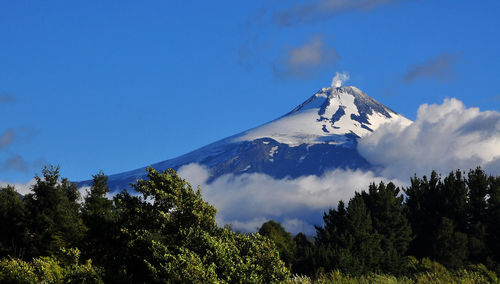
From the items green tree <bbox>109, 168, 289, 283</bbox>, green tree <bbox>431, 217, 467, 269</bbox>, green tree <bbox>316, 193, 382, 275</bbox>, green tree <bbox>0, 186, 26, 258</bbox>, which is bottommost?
green tree <bbox>431, 217, 467, 269</bbox>

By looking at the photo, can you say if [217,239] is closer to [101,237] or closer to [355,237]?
[101,237]

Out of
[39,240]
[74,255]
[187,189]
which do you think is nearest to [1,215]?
[39,240]

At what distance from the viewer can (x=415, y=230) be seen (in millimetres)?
82875

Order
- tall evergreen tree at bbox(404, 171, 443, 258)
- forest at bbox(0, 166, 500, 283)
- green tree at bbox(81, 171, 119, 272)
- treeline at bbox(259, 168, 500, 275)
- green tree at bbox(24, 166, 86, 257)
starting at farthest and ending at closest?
1. tall evergreen tree at bbox(404, 171, 443, 258)
2. treeline at bbox(259, 168, 500, 275)
3. green tree at bbox(24, 166, 86, 257)
4. green tree at bbox(81, 171, 119, 272)
5. forest at bbox(0, 166, 500, 283)

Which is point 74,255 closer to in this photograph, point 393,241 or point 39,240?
point 39,240

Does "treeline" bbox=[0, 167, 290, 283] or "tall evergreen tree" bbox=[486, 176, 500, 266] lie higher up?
"treeline" bbox=[0, 167, 290, 283]

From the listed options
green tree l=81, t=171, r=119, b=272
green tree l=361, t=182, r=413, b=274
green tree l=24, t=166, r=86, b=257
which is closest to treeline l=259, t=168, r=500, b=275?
green tree l=361, t=182, r=413, b=274

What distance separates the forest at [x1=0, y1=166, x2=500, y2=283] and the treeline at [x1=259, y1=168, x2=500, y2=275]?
A: 157mm

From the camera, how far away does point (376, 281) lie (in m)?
23.7

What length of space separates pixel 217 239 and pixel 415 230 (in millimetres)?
64900

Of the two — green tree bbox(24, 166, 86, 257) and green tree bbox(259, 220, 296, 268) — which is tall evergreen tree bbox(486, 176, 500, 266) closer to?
green tree bbox(259, 220, 296, 268)

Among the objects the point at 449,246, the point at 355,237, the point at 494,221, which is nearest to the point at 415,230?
the point at 449,246

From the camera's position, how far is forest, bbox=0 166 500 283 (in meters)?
22.5

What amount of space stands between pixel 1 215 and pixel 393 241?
160ft
